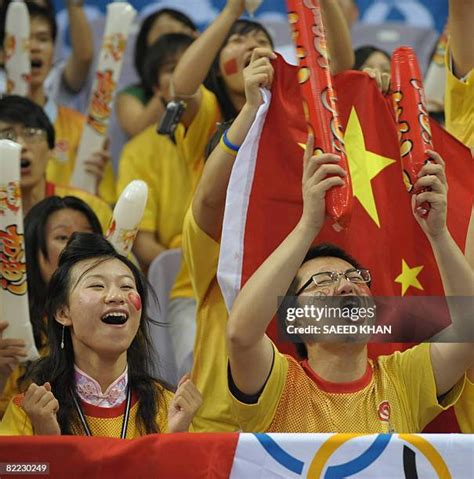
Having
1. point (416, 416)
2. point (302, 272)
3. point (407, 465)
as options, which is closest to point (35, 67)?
point (302, 272)

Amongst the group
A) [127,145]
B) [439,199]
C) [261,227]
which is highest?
[439,199]

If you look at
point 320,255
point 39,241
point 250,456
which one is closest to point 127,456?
point 250,456

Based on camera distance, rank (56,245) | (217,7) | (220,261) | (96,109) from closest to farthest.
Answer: (220,261), (56,245), (96,109), (217,7)

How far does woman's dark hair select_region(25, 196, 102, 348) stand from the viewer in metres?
2.84

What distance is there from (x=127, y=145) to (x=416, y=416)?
170cm

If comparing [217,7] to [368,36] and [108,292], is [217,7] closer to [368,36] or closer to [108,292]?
[368,36]

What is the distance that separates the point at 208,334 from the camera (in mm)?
2625

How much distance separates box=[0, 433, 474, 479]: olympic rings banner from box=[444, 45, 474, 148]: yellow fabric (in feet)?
3.69

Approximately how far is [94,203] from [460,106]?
1.02 meters

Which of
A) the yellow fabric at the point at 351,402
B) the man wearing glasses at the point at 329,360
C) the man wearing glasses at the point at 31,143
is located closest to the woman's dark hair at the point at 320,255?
the man wearing glasses at the point at 329,360

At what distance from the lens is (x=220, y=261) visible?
2453mm

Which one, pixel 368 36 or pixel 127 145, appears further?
pixel 368 36

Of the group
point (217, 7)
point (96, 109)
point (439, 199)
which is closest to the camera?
point (439, 199)

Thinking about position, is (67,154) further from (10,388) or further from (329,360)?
(329,360)
